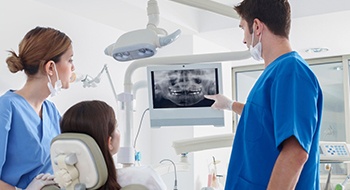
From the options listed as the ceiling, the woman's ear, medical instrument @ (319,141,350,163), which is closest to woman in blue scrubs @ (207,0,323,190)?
the woman's ear

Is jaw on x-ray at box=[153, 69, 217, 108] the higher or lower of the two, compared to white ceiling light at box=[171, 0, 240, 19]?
lower

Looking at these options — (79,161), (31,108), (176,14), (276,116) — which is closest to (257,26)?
(276,116)

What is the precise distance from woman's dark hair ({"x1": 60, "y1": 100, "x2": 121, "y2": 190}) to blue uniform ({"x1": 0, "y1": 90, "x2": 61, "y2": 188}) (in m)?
0.39

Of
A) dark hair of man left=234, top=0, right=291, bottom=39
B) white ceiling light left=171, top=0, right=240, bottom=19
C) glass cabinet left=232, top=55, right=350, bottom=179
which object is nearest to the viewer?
dark hair of man left=234, top=0, right=291, bottom=39

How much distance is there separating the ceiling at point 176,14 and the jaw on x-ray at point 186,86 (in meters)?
1.02

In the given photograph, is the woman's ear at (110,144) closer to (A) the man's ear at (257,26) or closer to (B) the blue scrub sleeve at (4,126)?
(B) the blue scrub sleeve at (4,126)

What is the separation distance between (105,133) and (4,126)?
20.3 inches

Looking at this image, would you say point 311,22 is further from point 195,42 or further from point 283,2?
point 283,2

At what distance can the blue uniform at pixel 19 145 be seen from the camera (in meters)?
1.54

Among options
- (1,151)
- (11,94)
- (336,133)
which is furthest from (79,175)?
(336,133)

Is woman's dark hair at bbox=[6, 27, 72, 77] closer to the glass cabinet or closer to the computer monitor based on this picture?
the computer monitor

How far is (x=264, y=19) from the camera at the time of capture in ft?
4.53

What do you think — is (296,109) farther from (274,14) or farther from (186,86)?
(186,86)

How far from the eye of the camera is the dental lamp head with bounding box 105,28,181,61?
168 cm
